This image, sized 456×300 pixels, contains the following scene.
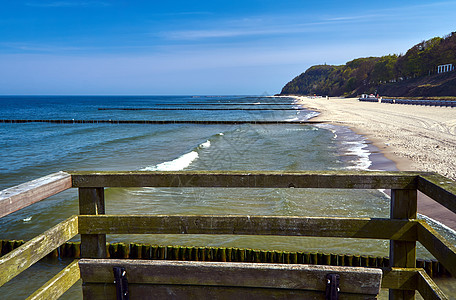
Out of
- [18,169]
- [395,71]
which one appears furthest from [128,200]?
[395,71]

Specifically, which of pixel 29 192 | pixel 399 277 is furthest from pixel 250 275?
pixel 29 192

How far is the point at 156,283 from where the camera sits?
2824mm

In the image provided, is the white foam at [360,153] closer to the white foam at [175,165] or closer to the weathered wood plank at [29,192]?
the white foam at [175,165]

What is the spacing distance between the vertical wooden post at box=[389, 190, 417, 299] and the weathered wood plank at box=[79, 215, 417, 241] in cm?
8

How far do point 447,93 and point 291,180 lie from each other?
8470 centimetres

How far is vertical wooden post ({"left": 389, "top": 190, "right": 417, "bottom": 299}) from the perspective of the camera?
3002mm

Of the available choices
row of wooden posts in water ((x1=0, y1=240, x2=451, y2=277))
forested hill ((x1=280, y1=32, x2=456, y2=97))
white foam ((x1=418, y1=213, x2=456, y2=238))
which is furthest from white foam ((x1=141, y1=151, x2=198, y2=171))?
forested hill ((x1=280, y1=32, x2=456, y2=97))

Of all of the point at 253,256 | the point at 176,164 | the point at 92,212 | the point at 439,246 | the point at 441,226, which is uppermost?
the point at 92,212

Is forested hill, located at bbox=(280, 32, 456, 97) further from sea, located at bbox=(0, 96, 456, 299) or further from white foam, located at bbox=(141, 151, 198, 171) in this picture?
white foam, located at bbox=(141, 151, 198, 171)

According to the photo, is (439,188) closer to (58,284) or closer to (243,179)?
(243,179)

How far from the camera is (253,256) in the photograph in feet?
20.4

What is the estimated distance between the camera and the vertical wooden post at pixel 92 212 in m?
3.16

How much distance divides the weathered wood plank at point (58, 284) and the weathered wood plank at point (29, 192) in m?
0.61

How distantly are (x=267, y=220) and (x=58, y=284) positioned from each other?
5.67ft
